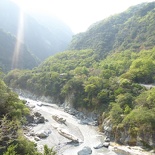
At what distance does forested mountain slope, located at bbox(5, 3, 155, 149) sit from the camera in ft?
149

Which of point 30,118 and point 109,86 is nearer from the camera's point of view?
point 30,118

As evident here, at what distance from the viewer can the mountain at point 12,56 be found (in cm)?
14638

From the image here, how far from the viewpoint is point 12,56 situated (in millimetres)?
155125

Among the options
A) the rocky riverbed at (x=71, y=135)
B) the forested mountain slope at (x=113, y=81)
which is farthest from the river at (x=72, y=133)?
the forested mountain slope at (x=113, y=81)

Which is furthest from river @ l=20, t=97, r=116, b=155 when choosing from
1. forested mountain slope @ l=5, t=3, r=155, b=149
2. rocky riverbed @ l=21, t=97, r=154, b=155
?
forested mountain slope @ l=5, t=3, r=155, b=149

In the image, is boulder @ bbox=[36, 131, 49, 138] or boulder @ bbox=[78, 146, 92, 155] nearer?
boulder @ bbox=[78, 146, 92, 155]

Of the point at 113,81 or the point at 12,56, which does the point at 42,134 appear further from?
the point at 12,56

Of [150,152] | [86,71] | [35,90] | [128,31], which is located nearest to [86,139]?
[150,152]

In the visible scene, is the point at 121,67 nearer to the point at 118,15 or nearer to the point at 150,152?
the point at 150,152

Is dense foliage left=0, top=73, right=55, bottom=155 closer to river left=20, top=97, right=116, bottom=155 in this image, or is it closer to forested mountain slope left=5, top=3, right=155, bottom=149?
river left=20, top=97, right=116, bottom=155

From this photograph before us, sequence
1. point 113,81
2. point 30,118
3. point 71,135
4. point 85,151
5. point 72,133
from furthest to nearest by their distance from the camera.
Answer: point 113,81 < point 30,118 < point 72,133 < point 71,135 < point 85,151

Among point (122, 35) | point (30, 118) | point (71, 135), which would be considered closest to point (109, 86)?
point (30, 118)

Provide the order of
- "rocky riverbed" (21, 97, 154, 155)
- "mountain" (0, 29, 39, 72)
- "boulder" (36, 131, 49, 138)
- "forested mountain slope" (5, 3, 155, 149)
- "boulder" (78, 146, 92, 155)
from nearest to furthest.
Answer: "boulder" (78, 146, 92, 155) → "rocky riverbed" (21, 97, 154, 155) → "forested mountain slope" (5, 3, 155, 149) → "boulder" (36, 131, 49, 138) → "mountain" (0, 29, 39, 72)

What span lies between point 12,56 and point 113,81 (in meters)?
100
